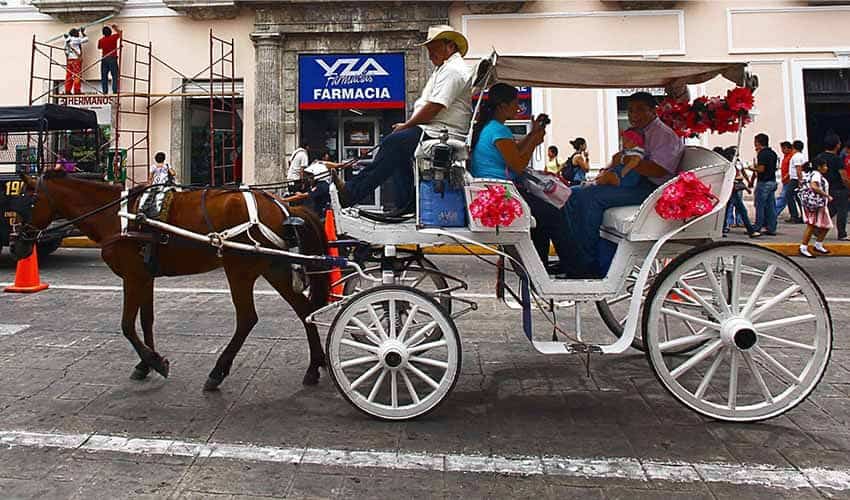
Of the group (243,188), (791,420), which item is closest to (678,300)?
(791,420)

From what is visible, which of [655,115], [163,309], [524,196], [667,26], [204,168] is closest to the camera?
[524,196]

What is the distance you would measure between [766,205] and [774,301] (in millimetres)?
10272

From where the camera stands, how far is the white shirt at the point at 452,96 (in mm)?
4102

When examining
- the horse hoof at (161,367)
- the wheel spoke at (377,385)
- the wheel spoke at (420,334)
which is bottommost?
the horse hoof at (161,367)

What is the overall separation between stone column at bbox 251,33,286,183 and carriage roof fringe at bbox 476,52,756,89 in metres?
12.1

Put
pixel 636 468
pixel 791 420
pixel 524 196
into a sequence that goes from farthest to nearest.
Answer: pixel 524 196 → pixel 791 420 → pixel 636 468

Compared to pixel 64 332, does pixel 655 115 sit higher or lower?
higher

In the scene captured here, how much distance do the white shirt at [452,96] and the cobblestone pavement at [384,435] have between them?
1.82m

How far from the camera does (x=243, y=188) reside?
4480 millimetres

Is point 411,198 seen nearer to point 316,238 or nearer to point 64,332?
point 316,238

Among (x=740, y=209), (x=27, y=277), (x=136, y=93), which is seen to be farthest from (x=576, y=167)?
(x=136, y=93)

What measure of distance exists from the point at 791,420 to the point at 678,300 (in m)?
0.95

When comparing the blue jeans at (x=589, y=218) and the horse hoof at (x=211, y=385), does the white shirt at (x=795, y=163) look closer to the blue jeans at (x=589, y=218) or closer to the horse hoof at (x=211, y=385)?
the blue jeans at (x=589, y=218)

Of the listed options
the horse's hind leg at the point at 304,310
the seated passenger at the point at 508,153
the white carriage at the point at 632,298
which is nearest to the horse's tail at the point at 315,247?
the horse's hind leg at the point at 304,310
